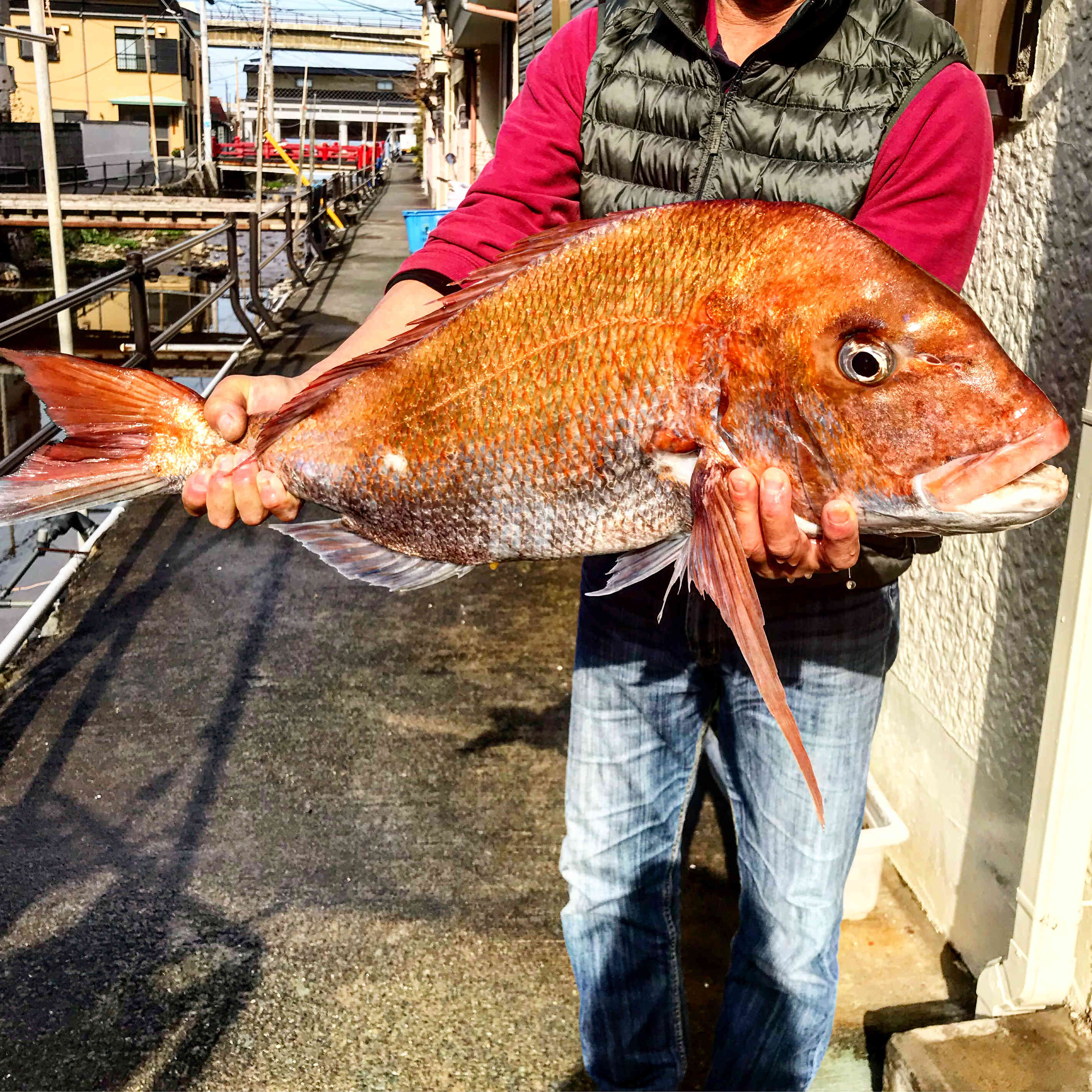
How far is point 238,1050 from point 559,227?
81.4 inches

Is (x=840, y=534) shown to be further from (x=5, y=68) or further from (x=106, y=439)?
(x=5, y=68)

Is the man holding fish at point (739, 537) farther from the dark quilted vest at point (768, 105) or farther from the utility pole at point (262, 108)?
the utility pole at point (262, 108)

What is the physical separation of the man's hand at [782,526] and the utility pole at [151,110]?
120ft

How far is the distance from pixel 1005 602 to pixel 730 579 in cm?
137

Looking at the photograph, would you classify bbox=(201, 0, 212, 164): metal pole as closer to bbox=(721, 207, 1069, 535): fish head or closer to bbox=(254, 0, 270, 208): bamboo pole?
bbox=(254, 0, 270, 208): bamboo pole

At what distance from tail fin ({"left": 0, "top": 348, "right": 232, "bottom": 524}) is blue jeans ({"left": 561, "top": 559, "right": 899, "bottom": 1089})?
888 mm

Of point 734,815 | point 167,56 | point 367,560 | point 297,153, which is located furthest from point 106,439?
point 297,153

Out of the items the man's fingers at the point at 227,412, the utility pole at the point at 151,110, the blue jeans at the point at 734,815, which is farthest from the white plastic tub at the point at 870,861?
the utility pole at the point at 151,110

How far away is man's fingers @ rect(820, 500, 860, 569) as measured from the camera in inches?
61.6

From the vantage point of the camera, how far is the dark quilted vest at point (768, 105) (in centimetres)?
180

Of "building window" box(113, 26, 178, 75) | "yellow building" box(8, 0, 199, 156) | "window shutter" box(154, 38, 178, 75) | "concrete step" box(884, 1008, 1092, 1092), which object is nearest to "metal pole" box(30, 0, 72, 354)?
"concrete step" box(884, 1008, 1092, 1092)

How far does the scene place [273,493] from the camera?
198cm

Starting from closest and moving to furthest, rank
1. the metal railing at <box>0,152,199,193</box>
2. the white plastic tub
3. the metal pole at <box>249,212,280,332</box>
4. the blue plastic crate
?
the white plastic tub, the metal pole at <box>249,212,280,332</box>, the blue plastic crate, the metal railing at <box>0,152,199,193</box>

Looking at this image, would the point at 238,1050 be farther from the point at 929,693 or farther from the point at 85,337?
the point at 85,337
